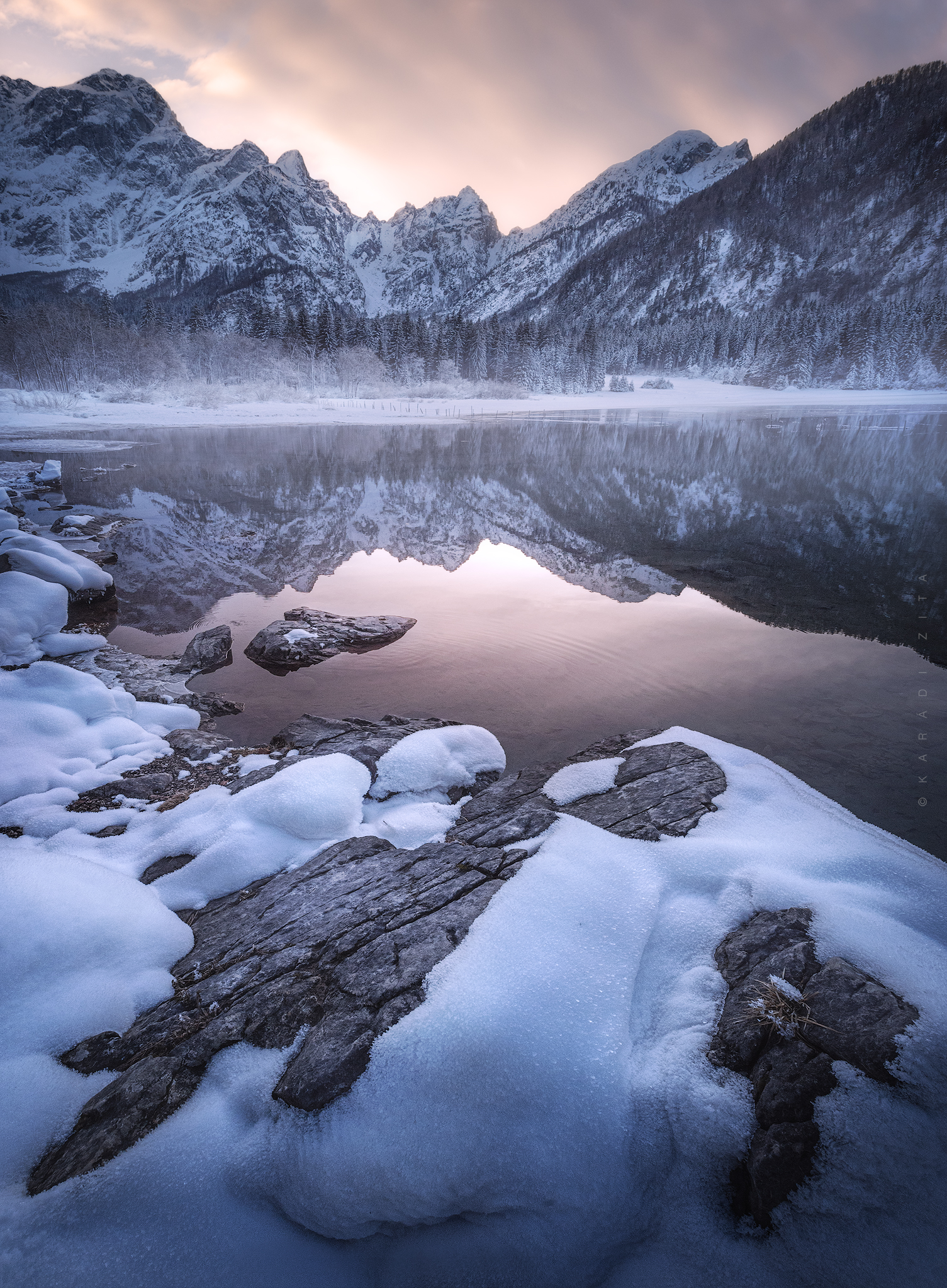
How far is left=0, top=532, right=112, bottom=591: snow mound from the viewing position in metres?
10.7

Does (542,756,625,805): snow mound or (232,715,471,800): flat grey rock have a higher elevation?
(542,756,625,805): snow mound

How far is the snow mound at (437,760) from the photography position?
5410mm

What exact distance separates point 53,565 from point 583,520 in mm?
13650

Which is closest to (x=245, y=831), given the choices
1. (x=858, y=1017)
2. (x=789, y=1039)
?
(x=789, y=1039)

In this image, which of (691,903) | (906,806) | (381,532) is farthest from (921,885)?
(381,532)

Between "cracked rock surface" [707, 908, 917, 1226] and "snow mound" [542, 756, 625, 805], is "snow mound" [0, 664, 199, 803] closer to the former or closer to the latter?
"snow mound" [542, 756, 625, 805]

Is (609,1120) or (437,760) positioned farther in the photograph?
(437,760)

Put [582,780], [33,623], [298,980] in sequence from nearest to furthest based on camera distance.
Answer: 1. [298,980]
2. [582,780]
3. [33,623]

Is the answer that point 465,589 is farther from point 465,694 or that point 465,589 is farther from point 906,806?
point 906,806

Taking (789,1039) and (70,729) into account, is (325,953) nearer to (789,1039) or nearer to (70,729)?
(789,1039)

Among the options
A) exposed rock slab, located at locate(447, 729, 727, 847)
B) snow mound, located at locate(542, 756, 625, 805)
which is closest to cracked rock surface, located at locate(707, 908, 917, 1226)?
exposed rock slab, located at locate(447, 729, 727, 847)

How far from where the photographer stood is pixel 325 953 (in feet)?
11.1

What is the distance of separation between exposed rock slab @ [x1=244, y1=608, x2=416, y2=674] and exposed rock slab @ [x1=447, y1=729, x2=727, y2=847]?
14.9 feet

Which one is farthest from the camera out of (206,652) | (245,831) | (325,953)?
(206,652)
